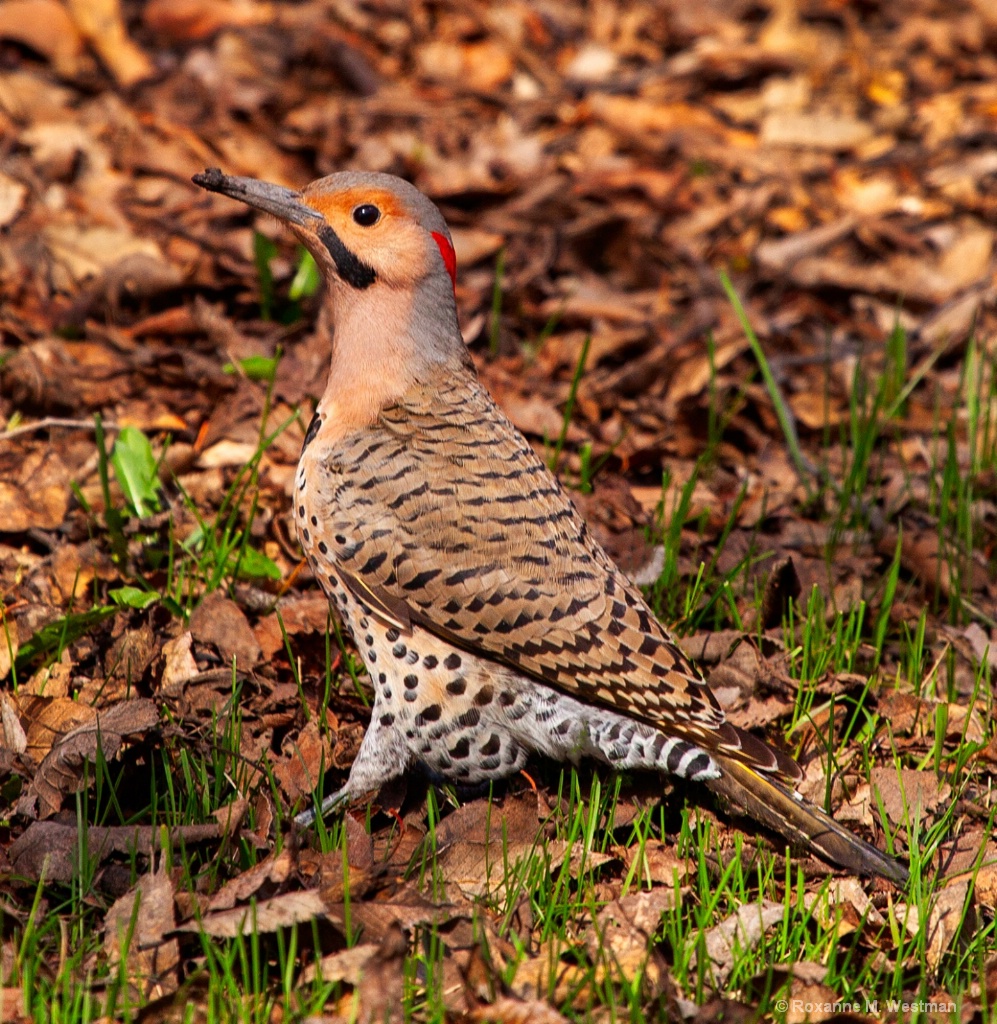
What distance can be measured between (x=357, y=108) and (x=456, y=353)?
179 inches

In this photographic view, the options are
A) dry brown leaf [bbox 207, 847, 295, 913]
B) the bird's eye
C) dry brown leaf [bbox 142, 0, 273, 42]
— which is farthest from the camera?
dry brown leaf [bbox 142, 0, 273, 42]

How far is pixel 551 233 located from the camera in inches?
318

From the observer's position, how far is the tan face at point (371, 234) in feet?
15.4

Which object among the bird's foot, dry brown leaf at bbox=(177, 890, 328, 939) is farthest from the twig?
→ dry brown leaf at bbox=(177, 890, 328, 939)

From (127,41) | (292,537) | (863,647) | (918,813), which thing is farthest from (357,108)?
(918,813)

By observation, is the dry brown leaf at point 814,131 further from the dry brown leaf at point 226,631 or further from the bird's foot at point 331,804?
the bird's foot at point 331,804

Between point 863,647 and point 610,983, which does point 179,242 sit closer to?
point 863,647

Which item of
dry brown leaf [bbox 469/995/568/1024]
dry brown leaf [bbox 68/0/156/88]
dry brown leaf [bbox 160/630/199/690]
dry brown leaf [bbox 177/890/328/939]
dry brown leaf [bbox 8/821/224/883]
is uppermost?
dry brown leaf [bbox 68/0/156/88]

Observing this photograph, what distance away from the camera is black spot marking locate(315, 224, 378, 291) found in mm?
4723

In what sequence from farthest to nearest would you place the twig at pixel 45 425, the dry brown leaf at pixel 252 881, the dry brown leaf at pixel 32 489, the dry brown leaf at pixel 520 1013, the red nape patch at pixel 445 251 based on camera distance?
1. the dry brown leaf at pixel 32 489
2. the twig at pixel 45 425
3. the red nape patch at pixel 445 251
4. the dry brown leaf at pixel 252 881
5. the dry brown leaf at pixel 520 1013

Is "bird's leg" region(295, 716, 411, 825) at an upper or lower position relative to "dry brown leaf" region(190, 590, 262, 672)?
lower

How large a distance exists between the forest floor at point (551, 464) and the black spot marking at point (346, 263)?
0.83 m

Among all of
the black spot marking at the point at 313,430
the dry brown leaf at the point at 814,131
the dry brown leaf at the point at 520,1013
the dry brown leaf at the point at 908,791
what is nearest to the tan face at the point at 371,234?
the black spot marking at the point at 313,430

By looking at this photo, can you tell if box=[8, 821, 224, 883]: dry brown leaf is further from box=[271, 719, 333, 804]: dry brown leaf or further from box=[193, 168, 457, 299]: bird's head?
box=[193, 168, 457, 299]: bird's head
